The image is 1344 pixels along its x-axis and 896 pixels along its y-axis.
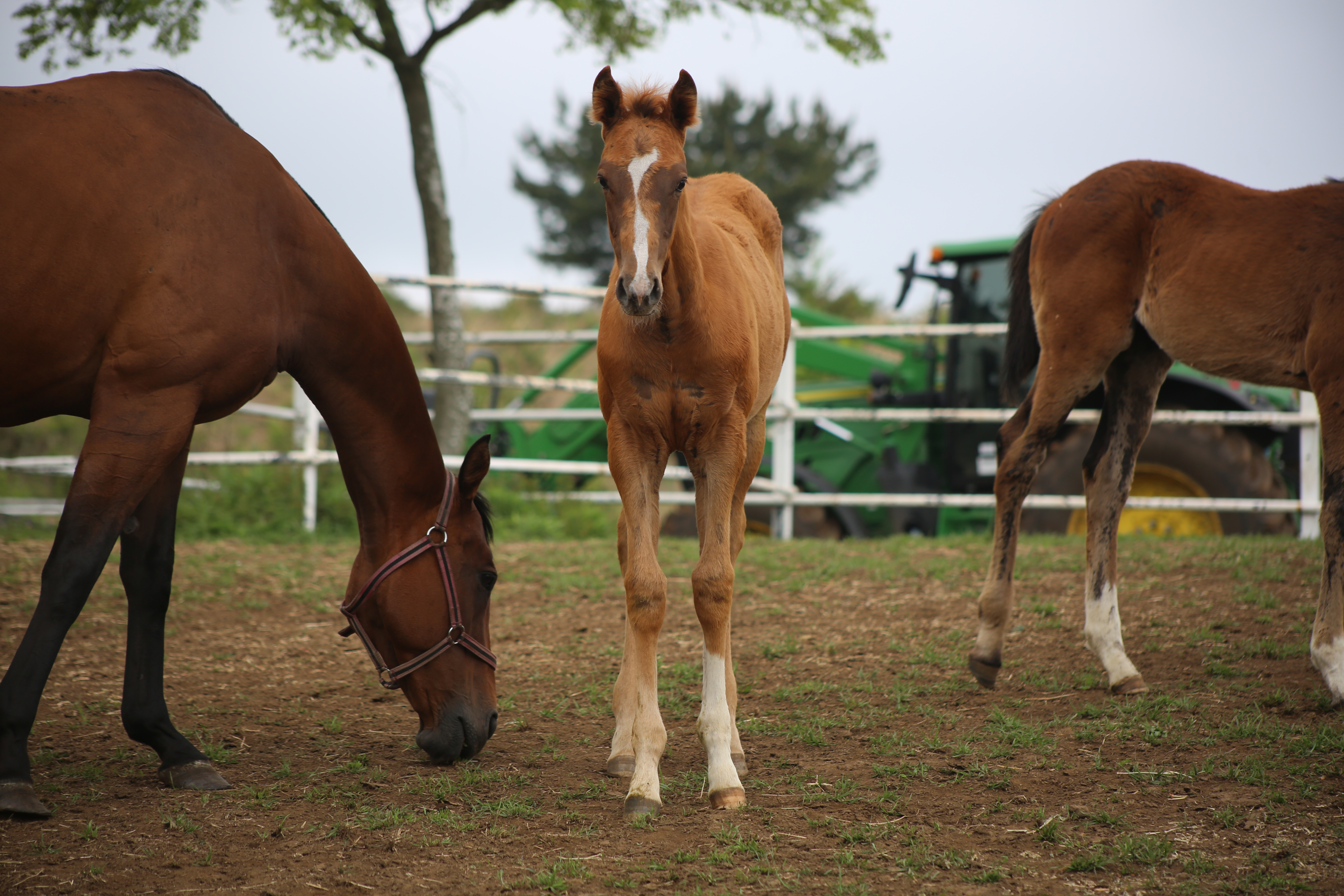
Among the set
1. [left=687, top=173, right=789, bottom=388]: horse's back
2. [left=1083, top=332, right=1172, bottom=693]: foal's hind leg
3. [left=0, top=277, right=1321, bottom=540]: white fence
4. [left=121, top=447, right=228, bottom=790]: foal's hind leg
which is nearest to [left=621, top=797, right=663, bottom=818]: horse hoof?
[left=121, top=447, right=228, bottom=790]: foal's hind leg

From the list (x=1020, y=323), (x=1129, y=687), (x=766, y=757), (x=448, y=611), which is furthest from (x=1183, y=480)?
(x=448, y=611)

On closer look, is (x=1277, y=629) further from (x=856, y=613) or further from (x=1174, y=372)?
(x=1174, y=372)

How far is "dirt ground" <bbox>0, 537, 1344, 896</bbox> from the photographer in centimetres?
242

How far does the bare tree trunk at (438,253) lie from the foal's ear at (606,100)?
231 inches

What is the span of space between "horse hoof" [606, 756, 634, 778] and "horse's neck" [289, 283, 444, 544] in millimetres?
1029

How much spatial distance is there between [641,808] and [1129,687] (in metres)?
2.22

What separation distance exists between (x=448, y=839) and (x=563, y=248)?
25.7m

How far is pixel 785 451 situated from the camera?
8.57m

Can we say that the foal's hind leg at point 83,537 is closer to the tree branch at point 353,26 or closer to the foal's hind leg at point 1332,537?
the foal's hind leg at point 1332,537

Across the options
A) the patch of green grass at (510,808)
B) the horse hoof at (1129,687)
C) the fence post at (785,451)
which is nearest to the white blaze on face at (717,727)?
the patch of green grass at (510,808)

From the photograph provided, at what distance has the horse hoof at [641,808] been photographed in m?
2.76

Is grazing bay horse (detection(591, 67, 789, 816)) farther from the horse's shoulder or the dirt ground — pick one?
the horse's shoulder

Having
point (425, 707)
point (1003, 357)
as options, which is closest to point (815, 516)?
point (1003, 357)

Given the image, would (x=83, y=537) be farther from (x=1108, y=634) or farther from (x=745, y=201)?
(x=1108, y=634)
